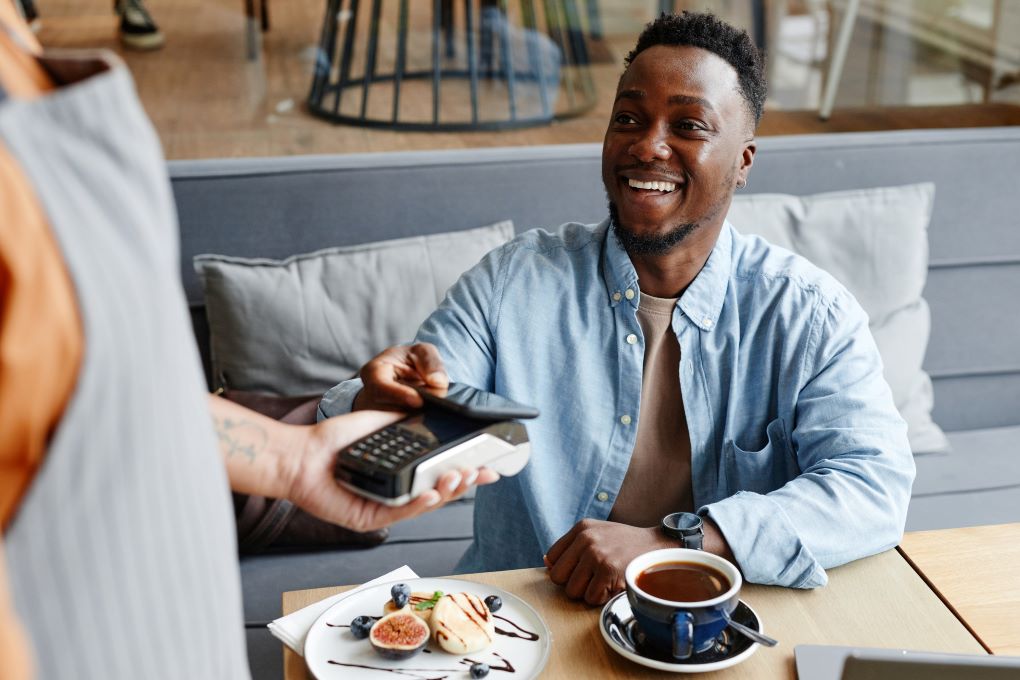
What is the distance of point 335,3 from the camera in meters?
2.39

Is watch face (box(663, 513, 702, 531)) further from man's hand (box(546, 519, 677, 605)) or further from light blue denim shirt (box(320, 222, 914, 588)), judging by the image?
light blue denim shirt (box(320, 222, 914, 588))

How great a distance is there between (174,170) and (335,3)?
53 cm

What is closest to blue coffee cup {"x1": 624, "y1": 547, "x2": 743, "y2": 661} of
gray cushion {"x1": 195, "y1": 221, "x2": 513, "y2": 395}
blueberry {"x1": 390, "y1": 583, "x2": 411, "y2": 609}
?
blueberry {"x1": 390, "y1": 583, "x2": 411, "y2": 609}

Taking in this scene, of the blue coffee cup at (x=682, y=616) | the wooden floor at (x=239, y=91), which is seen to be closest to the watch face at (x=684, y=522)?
the blue coffee cup at (x=682, y=616)

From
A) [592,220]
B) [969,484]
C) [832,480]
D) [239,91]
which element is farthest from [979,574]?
[239,91]

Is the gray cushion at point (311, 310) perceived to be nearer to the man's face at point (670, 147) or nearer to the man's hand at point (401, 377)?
the man's face at point (670, 147)

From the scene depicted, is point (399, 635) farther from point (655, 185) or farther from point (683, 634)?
point (655, 185)

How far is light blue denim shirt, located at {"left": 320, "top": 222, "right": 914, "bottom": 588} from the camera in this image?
1403 millimetres

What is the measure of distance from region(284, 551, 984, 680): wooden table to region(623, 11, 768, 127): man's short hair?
65 centimetres

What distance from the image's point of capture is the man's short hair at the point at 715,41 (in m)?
1.47

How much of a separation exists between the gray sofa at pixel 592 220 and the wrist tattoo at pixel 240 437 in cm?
95

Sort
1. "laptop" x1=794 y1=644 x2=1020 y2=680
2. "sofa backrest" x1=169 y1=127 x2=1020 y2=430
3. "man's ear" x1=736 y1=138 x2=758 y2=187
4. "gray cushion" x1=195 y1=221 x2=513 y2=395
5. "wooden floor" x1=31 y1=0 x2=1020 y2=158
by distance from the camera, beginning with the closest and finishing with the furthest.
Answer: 1. "laptop" x1=794 y1=644 x2=1020 y2=680
2. "man's ear" x1=736 y1=138 x2=758 y2=187
3. "gray cushion" x1=195 y1=221 x2=513 y2=395
4. "sofa backrest" x1=169 y1=127 x2=1020 y2=430
5. "wooden floor" x1=31 y1=0 x2=1020 y2=158

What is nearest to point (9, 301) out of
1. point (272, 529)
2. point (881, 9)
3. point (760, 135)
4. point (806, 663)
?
point (806, 663)

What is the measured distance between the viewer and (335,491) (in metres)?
0.96
